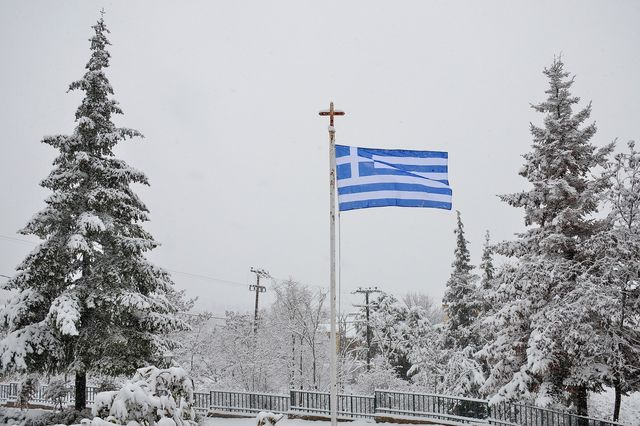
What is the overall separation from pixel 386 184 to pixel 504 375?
408 inches

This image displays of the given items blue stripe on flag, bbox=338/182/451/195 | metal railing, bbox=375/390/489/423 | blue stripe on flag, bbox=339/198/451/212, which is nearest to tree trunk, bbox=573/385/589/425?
metal railing, bbox=375/390/489/423

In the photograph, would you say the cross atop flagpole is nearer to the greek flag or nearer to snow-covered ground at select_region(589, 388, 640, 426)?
the greek flag

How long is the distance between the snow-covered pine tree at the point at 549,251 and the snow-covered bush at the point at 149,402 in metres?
11.6

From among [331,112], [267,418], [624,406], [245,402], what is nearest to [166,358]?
[245,402]

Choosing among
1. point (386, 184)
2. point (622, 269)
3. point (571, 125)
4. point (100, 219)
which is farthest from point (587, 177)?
point (100, 219)

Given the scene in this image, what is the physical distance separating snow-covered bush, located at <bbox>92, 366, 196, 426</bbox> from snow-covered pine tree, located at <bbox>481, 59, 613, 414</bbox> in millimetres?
11551

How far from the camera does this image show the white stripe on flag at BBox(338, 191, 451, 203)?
950cm

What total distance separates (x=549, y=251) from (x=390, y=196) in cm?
907

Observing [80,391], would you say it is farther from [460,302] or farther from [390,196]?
[460,302]

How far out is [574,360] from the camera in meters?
14.2

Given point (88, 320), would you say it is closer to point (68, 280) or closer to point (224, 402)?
point (68, 280)

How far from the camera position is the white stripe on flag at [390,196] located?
9500 millimetres

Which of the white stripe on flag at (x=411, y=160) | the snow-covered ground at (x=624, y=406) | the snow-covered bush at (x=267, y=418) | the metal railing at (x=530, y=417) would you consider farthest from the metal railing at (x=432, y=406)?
the snow-covered ground at (x=624, y=406)

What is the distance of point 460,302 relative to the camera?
2780 cm
